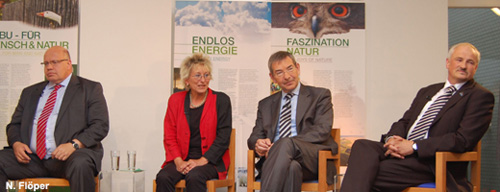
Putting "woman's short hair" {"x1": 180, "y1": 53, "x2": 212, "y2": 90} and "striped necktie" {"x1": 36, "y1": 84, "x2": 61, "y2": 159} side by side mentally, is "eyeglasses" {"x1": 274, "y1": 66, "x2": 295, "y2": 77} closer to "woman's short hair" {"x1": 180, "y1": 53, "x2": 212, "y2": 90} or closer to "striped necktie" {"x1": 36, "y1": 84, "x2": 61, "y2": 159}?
"woman's short hair" {"x1": 180, "y1": 53, "x2": 212, "y2": 90}

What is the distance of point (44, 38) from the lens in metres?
6.02

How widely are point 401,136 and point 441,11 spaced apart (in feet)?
7.47

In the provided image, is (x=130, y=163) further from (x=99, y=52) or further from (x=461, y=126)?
(x=461, y=126)

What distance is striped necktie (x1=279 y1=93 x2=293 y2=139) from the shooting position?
4.65 meters

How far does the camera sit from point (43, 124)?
15.6ft

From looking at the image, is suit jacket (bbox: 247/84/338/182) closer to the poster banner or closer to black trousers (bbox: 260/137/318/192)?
black trousers (bbox: 260/137/318/192)

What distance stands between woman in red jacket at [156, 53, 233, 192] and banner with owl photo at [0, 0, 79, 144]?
64.3 inches

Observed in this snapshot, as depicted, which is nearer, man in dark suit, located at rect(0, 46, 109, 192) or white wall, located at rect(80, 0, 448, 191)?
man in dark suit, located at rect(0, 46, 109, 192)

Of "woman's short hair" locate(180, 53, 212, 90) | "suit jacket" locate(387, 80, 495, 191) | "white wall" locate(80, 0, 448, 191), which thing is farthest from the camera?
"white wall" locate(80, 0, 448, 191)

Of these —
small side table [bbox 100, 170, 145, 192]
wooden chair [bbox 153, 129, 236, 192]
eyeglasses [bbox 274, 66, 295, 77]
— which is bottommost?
small side table [bbox 100, 170, 145, 192]

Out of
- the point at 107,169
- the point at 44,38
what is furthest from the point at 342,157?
the point at 44,38

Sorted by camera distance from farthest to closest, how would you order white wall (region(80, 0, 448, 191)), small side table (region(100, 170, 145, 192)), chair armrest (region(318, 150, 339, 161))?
1. white wall (region(80, 0, 448, 191))
2. small side table (region(100, 170, 145, 192))
3. chair armrest (region(318, 150, 339, 161))

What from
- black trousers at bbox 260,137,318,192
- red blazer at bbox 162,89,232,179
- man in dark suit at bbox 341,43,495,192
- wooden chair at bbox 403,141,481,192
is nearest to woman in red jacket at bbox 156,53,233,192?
red blazer at bbox 162,89,232,179

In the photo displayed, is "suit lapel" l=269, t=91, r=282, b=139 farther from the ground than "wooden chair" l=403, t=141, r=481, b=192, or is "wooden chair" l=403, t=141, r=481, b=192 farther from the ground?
"suit lapel" l=269, t=91, r=282, b=139
